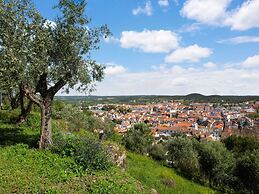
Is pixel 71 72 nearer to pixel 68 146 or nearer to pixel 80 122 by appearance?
pixel 68 146

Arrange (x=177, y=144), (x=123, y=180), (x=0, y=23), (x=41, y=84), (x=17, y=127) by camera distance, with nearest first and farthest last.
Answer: (x=123, y=180), (x=0, y=23), (x=41, y=84), (x=17, y=127), (x=177, y=144)

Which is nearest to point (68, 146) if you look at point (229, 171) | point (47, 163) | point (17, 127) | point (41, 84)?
point (47, 163)

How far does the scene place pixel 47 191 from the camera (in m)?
10.4

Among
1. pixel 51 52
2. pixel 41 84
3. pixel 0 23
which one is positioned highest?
pixel 0 23

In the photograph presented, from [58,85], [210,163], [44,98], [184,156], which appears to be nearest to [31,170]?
[44,98]

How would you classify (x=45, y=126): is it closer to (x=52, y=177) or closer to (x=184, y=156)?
(x=52, y=177)

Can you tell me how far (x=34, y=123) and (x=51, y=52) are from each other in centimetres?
927

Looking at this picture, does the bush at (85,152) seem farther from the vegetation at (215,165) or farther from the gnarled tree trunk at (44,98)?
the vegetation at (215,165)

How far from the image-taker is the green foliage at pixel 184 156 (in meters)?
41.2

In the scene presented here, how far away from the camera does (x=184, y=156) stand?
4284cm

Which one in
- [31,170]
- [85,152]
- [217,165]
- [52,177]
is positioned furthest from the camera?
[217,165]

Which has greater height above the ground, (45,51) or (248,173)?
(45,51)

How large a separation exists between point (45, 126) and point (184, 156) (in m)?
30.6

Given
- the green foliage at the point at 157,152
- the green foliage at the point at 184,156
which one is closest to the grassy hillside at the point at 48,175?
the green foliage at the point at 184,156
